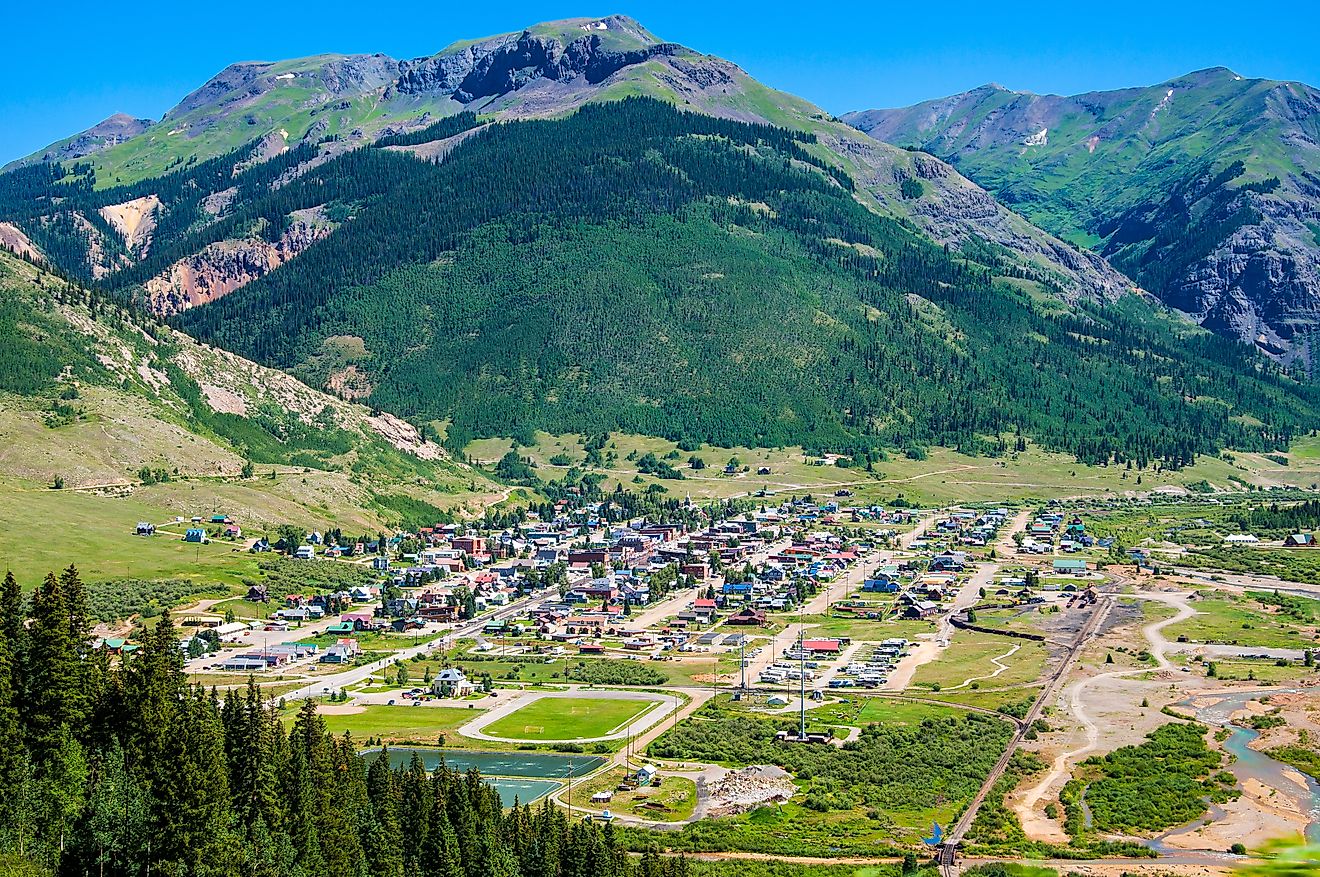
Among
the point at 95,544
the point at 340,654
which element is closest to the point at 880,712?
the point at 340,654

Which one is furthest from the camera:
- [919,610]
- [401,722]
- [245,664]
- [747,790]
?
[919,610]

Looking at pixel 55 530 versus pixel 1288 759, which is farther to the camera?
pixel 55 530

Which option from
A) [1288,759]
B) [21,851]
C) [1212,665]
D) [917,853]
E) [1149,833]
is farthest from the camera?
[1212,665]

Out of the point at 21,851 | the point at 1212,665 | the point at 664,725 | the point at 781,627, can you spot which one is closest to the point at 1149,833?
the point at 664,725

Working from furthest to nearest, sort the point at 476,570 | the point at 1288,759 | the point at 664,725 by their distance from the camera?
1. the point at 476,570
2. the point at 664,725
3. the point at 1288,759

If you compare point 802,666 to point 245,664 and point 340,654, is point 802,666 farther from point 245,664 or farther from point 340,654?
point 245,664

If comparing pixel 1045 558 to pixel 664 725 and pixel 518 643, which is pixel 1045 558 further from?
pixel 664 725
